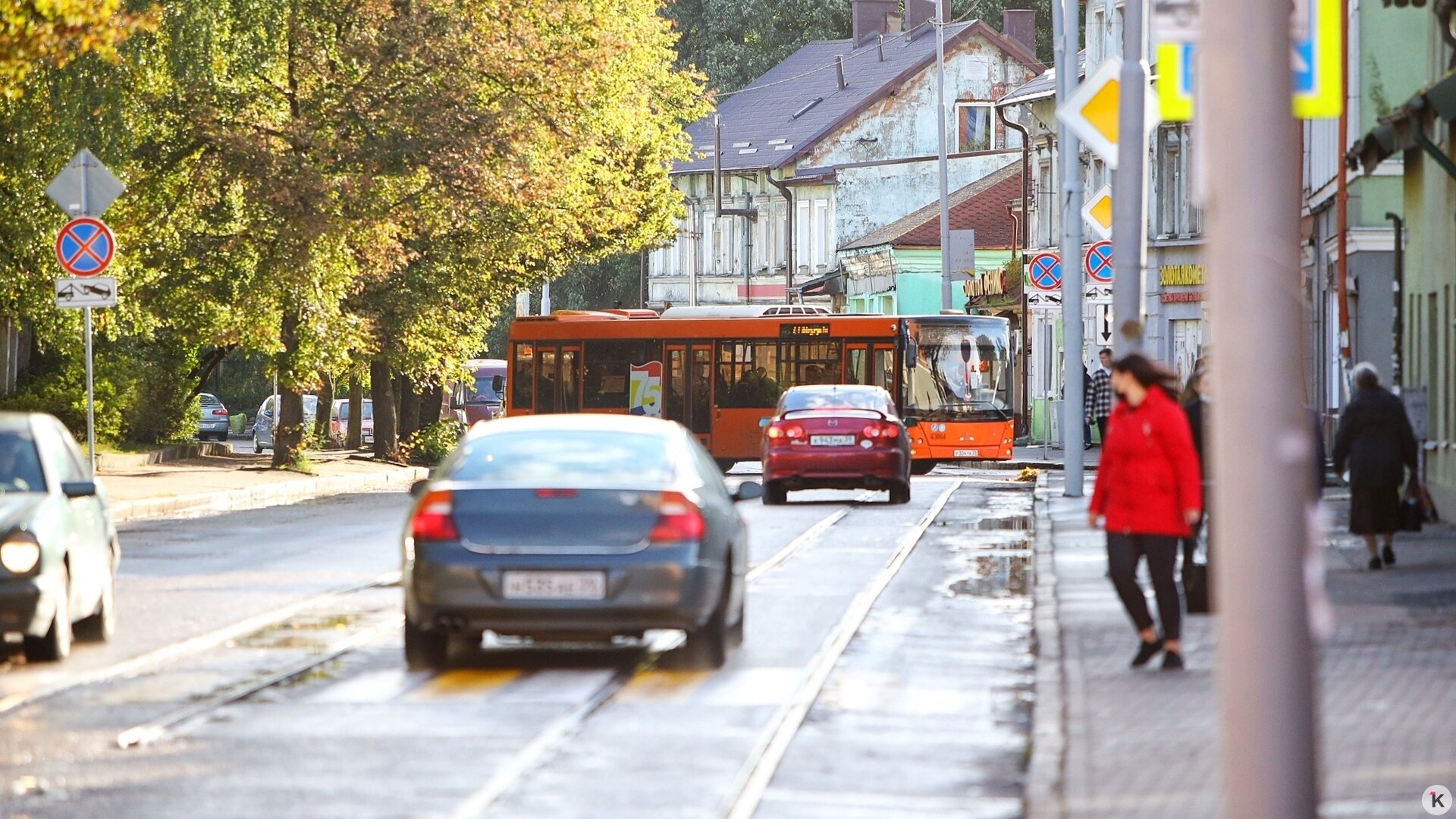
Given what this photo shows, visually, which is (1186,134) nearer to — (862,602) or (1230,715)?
(862,602)

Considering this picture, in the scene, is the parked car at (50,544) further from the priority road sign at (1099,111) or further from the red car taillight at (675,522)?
the priority road sign at (1099,111)

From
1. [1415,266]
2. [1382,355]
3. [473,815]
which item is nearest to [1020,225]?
[1382,355]

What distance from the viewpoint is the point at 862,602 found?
1702cm

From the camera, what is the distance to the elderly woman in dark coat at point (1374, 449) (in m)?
18.8

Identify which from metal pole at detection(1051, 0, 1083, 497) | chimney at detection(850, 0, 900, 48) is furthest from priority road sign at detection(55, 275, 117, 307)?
chimney at detection(850, 0, 900, 48)

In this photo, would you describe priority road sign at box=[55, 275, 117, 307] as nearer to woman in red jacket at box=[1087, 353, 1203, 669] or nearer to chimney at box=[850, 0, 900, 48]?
woman in red jacket at box=[1087, 353, 1203, 669]

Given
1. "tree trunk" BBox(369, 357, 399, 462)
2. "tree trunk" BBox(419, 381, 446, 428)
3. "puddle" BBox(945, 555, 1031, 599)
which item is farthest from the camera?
"tree trunk" BBox(419, 381, 446, 428)

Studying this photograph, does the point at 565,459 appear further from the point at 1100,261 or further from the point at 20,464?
the point at 1100,261

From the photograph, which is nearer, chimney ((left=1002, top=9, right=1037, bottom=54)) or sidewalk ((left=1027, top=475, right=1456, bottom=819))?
sidewalk ((left=1027, top=475, right=1456, bottom=819))

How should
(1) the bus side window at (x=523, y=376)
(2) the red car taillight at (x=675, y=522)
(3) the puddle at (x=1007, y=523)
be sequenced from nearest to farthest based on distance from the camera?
(2) the red car taillight at (x=675, y=522), (3) the puddle at (x=1007, y=523), (1) the bus side window at (x=523, y=376)

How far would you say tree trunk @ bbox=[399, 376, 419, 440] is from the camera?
1989 inches

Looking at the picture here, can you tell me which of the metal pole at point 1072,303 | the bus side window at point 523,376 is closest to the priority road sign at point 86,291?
the metal pole at point 1072,303

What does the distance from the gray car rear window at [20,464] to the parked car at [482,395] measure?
6000 centimetres

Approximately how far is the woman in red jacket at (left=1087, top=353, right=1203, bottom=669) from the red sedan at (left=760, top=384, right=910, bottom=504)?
1726 cm
